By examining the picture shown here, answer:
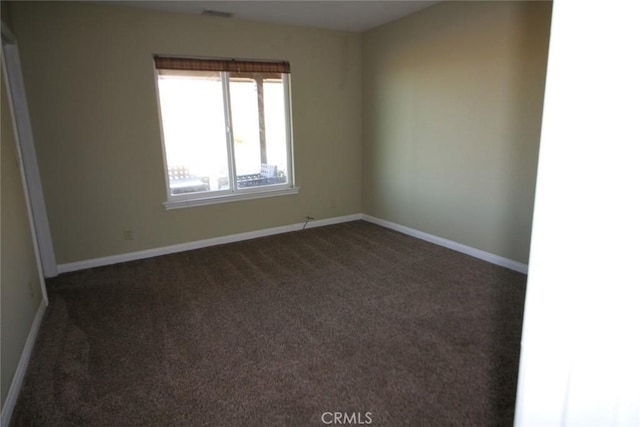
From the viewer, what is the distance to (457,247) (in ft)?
13.0

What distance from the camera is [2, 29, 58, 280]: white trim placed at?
3.09 m

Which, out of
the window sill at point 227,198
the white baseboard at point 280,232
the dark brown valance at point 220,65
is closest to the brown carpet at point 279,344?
the white baseboard at point 280,232

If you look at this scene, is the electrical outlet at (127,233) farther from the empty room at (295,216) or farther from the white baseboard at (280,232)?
the white baseboard at (280,232)

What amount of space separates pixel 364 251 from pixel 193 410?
2.52m

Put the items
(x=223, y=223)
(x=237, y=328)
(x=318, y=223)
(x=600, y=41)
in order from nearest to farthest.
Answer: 1. (x=600, y=41)
2. (x=237, y=328)
3. (x=223, y=223)
4. (x=318, y=223)

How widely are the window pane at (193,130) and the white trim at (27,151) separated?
1.14 meters

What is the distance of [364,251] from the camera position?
402 centimetres

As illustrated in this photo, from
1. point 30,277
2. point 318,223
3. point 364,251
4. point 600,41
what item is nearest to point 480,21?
point 364,251

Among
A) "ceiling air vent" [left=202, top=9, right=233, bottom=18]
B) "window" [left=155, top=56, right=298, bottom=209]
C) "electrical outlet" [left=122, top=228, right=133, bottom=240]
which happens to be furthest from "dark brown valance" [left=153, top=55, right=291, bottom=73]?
"electrical outlet" [left=122, top=228, right=133, bottom=240]

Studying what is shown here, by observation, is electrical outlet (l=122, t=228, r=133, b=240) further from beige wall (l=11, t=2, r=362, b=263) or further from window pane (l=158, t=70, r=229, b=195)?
window pane (l=158, t=70, r=229, b=195)

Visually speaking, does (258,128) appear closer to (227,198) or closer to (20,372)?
(227,198)

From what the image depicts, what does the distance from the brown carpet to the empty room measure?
0.02 m

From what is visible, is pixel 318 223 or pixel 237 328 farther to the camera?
pixel 318 223

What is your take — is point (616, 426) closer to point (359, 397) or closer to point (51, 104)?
point (359, 397)
